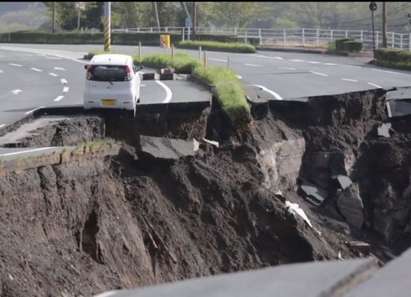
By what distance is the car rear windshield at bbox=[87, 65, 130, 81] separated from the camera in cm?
2100

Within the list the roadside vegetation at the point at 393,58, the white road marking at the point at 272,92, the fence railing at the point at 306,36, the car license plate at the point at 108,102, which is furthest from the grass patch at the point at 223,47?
the car license plate at the point at 108,102

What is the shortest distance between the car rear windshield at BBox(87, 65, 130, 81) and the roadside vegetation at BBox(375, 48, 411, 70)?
21.3 m

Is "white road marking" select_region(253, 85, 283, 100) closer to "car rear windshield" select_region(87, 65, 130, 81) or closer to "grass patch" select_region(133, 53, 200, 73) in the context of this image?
"grass patch" select_region(133, 53, 200, 73)

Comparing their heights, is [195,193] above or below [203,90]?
below

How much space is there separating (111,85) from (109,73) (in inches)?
14.5

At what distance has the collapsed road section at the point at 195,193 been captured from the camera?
13.6 m

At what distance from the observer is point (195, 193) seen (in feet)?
60.8

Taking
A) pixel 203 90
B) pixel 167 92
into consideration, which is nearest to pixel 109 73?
pixel 167 92

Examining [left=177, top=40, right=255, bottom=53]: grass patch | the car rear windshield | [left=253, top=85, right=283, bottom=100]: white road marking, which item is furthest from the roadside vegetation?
the car rear windshield

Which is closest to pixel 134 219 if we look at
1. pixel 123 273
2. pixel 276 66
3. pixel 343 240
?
pixel 123 273

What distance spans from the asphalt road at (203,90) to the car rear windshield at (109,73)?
1.79m

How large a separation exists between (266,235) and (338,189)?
17.3ft

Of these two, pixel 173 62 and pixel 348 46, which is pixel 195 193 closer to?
pixel 173 62

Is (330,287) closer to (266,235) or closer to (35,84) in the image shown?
(266,235)
